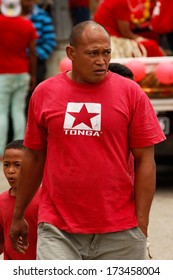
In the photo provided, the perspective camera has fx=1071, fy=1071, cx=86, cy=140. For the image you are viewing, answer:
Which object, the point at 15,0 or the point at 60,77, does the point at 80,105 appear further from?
the point at 15,0

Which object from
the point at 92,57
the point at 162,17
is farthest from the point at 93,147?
the point at 162,17

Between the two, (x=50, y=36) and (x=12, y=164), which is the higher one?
(x=50, y=36)

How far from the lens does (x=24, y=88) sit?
11.9 metres

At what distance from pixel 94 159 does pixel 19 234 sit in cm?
64

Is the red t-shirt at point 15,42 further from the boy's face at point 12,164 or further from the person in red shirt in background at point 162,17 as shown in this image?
the boy's face at point 12,164

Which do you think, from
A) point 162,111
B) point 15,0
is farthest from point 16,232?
point 15,0

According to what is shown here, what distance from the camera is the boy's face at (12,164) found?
5.54m

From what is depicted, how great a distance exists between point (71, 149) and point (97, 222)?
0.35m

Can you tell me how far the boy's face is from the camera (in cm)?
554

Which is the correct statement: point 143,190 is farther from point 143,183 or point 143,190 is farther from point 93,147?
point 93,147

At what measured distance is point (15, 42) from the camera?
11594 mm

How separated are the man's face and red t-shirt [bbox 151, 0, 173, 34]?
5.82 metres

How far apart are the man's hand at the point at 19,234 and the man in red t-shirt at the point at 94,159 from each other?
8.1 inches

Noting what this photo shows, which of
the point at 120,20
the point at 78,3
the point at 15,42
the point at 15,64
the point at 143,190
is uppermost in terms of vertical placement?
the point at 78,3
